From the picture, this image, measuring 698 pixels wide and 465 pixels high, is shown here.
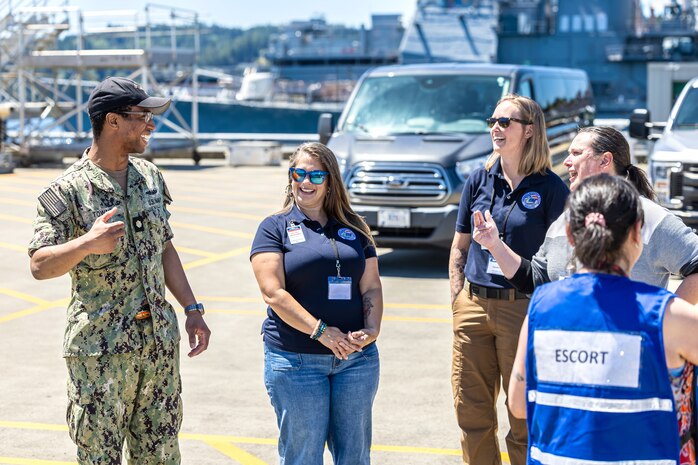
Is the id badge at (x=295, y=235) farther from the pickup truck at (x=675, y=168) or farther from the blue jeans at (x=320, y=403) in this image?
the pickup truck at (x=675, y=168)

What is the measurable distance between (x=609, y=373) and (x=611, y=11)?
45.9 m

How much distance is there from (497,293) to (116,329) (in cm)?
171

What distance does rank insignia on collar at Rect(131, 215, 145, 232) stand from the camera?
12.1 feet

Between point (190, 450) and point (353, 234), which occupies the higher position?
point (353, 234)

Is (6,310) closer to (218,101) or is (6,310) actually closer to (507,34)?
(507,34)

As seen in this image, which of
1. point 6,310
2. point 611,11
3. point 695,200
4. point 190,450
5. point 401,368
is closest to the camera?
point 190,450

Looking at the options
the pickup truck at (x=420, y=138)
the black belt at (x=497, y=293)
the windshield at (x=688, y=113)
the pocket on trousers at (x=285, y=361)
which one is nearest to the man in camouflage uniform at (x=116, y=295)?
the pocket on trousers at (x=285, y=361)

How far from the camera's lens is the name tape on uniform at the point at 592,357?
2.42 meters

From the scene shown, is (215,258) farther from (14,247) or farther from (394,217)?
(14,247)

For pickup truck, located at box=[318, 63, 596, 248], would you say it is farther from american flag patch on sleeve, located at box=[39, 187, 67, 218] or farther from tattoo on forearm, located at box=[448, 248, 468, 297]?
american flag patch on sleeve, located at box=[39, 187, 67, 218]

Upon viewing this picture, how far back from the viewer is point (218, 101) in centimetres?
6206

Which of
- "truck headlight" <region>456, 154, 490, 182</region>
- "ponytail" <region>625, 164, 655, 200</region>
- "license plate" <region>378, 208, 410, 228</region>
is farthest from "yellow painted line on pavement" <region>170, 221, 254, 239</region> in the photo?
"ponytail" <region>625, 164, 655, 200</region>

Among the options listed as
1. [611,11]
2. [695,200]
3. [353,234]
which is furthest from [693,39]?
[353,234]

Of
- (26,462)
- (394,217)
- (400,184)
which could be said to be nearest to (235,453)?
(26,462)
